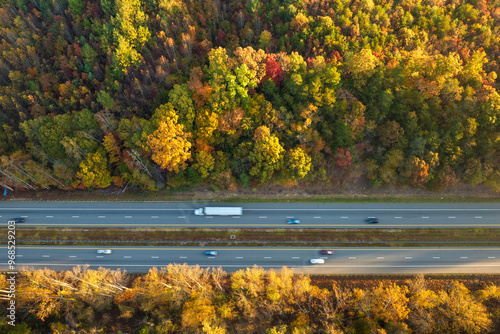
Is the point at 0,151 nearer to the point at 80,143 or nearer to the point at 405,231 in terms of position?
the point at 80,143

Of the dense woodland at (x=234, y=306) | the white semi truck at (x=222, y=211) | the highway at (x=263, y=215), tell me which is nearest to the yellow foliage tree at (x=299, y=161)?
the highway at (x=263, y=215)

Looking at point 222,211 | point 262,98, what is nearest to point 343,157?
point 262,98

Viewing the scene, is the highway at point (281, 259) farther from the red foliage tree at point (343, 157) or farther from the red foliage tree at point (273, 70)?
the red foliage tree at point (273, 70)

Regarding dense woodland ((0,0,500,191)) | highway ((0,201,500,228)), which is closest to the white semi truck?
highway ((0,201,500,228))

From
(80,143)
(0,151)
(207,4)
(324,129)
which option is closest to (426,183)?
(324,129)

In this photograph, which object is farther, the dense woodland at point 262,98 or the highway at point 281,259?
the highway at point 281,259

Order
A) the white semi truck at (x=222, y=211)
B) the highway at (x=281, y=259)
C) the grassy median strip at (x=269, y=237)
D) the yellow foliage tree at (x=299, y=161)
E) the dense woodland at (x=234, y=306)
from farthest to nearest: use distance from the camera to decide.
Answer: the white semi truck at (x=222, y=211) → the grassy median strip at (x=269, y=237) → the highway at (x=281, y=259) → the yellow foliage tree at (x=299, y=161) → the dense woodland at (x=234, y=306)
